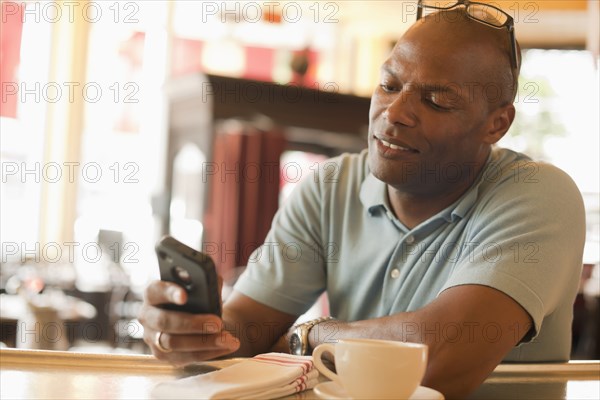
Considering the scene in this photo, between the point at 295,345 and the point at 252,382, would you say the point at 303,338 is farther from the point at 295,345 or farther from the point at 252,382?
the point at 252,382

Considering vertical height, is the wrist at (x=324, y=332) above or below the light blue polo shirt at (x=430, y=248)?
below

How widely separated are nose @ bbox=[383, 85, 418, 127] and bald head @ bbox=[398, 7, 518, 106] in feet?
0.37

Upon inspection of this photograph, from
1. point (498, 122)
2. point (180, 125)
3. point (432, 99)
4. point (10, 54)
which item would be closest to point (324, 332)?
point (432, 99)

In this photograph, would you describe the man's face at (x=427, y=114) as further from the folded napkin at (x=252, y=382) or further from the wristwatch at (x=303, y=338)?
the folded napkin at (x=252, y=382)

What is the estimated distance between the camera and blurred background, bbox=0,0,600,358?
5.39 m

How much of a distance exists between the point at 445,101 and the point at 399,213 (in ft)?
0.86

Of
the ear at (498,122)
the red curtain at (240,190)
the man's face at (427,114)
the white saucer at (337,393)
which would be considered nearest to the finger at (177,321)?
the white saucer at (337,393)

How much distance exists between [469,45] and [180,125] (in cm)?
413

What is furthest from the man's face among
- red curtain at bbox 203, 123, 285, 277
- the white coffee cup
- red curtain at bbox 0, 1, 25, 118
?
red curtain at bbox 0, 1, 25, 118

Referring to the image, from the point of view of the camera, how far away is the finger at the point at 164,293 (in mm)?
1191

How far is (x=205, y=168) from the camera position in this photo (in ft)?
17.7

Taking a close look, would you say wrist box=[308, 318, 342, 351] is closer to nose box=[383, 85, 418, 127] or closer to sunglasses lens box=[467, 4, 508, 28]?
nose box=[383, 85, 418, 127]

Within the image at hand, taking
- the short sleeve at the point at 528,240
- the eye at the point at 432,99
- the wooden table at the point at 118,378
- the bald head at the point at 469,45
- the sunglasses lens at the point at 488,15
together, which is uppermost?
the sunglasses lens at the point at 488,15

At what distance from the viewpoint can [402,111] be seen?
159 cm
